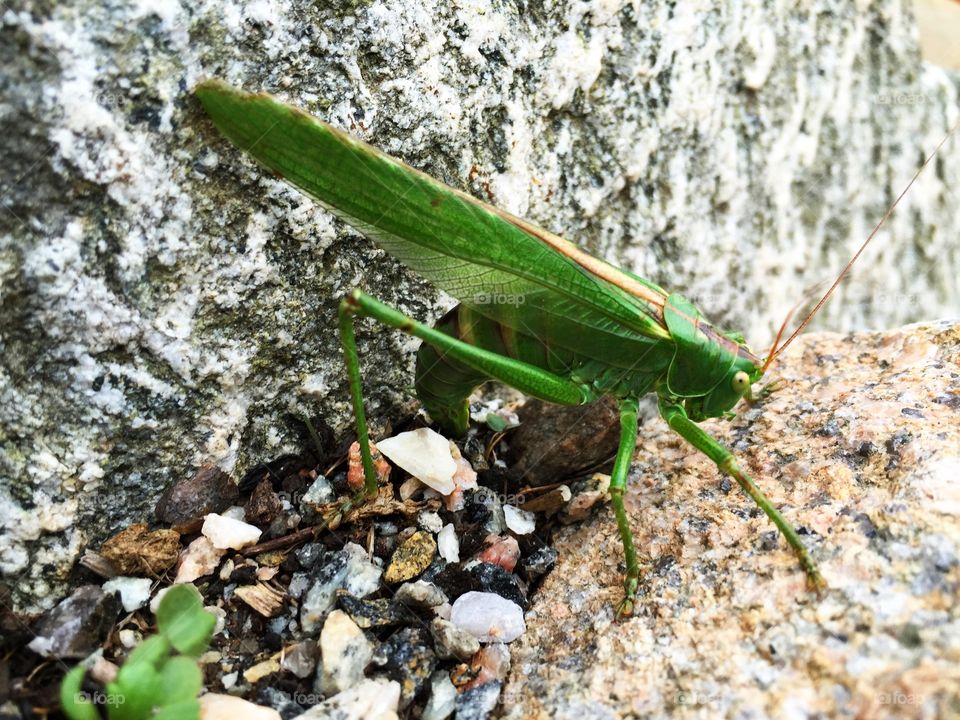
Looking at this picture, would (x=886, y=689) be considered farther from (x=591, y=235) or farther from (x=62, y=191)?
(x=62, y=191)

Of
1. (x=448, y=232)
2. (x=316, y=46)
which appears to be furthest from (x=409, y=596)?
(x=316, y=46)

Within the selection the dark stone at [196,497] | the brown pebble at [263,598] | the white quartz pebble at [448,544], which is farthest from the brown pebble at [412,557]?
the dark stone at [196,497]

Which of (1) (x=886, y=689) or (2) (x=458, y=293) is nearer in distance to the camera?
(1) (x=886, y=689)

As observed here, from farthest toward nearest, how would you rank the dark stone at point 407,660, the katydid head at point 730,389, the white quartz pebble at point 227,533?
the katydid head at point 730,389 → the white quartz pebble at point 227,533 → the dark stone at point 407,660

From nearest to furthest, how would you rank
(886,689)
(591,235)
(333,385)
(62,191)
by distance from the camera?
(886,689) < (62,191) < (333,385) < (591,235)

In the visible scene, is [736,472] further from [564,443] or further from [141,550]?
[141,550]

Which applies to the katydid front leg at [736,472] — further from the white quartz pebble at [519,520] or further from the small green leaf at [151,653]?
Result: the small green leaf at [151,653]
